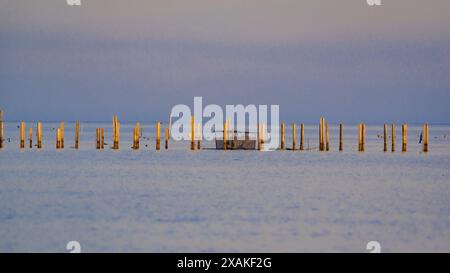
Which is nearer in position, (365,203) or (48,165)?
(365,203)

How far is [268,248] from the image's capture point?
2256 cm

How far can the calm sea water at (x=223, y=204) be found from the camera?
934 inches

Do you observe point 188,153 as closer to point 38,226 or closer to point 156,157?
point 156,157

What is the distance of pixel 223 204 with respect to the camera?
1233 inches

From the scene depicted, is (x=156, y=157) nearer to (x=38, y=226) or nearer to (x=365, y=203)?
(x=365, y=203)

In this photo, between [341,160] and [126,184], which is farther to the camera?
[341,160]

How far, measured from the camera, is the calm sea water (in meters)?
23.7
